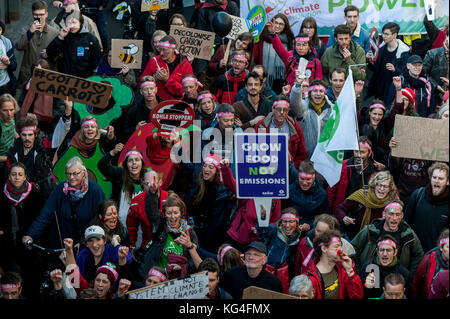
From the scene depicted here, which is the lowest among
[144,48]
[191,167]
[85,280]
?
[85,280]

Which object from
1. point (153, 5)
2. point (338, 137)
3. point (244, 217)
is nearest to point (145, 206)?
point (244, 217)

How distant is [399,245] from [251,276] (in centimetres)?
149

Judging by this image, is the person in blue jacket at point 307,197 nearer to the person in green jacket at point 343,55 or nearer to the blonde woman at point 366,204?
the blonde woman at point 366,204

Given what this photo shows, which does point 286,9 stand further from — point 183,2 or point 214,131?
point 214,131

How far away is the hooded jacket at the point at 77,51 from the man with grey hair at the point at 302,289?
4939 millimetres

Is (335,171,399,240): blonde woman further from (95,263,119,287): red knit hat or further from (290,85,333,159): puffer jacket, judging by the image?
(95,263,119,287): red knit hat

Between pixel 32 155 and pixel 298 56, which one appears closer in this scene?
pixel 32 155

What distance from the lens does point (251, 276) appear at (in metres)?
9.73

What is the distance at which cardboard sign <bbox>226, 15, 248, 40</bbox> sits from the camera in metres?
13.5

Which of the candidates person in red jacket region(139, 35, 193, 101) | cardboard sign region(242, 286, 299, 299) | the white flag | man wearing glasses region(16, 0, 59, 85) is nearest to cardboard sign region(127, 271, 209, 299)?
cardboard sign region(242, 286, 299, 299)

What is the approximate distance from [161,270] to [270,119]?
99.9 inches

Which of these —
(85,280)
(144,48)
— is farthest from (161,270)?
(144,48)

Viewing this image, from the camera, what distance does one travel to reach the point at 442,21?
1441 cm

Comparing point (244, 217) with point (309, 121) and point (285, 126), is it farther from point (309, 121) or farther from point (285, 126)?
point (309, 121)
